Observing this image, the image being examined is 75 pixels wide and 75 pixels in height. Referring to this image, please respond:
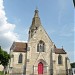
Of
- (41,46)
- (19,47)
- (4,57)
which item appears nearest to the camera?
(4,57)

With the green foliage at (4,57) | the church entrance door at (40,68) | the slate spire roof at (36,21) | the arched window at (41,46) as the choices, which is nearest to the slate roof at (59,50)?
the arched window at (41,46)

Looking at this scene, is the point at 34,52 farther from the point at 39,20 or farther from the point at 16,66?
the point at 39,20

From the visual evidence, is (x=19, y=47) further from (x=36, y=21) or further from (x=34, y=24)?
(x=36, y=21)

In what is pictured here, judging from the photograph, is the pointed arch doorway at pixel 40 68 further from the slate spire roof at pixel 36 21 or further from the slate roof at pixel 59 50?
the slate spire roof at pixel 36 21

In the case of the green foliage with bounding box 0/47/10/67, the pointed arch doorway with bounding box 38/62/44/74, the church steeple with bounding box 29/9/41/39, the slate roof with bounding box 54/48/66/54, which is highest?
the church steeple with bounding box 29/9/41/39

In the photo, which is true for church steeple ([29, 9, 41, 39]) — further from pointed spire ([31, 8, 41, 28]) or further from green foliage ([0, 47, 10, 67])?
green foliage ([0, 47, 10, 67])

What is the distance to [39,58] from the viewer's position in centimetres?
4041

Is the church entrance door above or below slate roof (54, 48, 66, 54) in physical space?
below

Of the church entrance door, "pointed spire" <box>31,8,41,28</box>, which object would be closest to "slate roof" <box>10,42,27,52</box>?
the church entrance door

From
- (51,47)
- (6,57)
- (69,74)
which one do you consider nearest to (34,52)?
(51,47)

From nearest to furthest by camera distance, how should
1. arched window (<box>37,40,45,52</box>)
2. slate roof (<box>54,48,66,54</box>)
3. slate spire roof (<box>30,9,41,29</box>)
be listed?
arched window (<box>37,40,45,52</box>), slate roof (<box>54,48,66,54</box>), slate spire roof (<box>30,9,41,29</box>)

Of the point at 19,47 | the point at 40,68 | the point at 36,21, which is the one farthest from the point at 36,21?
the point at 40,68

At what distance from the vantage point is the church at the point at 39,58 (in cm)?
3953

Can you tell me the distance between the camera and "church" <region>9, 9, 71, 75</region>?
39.5m
